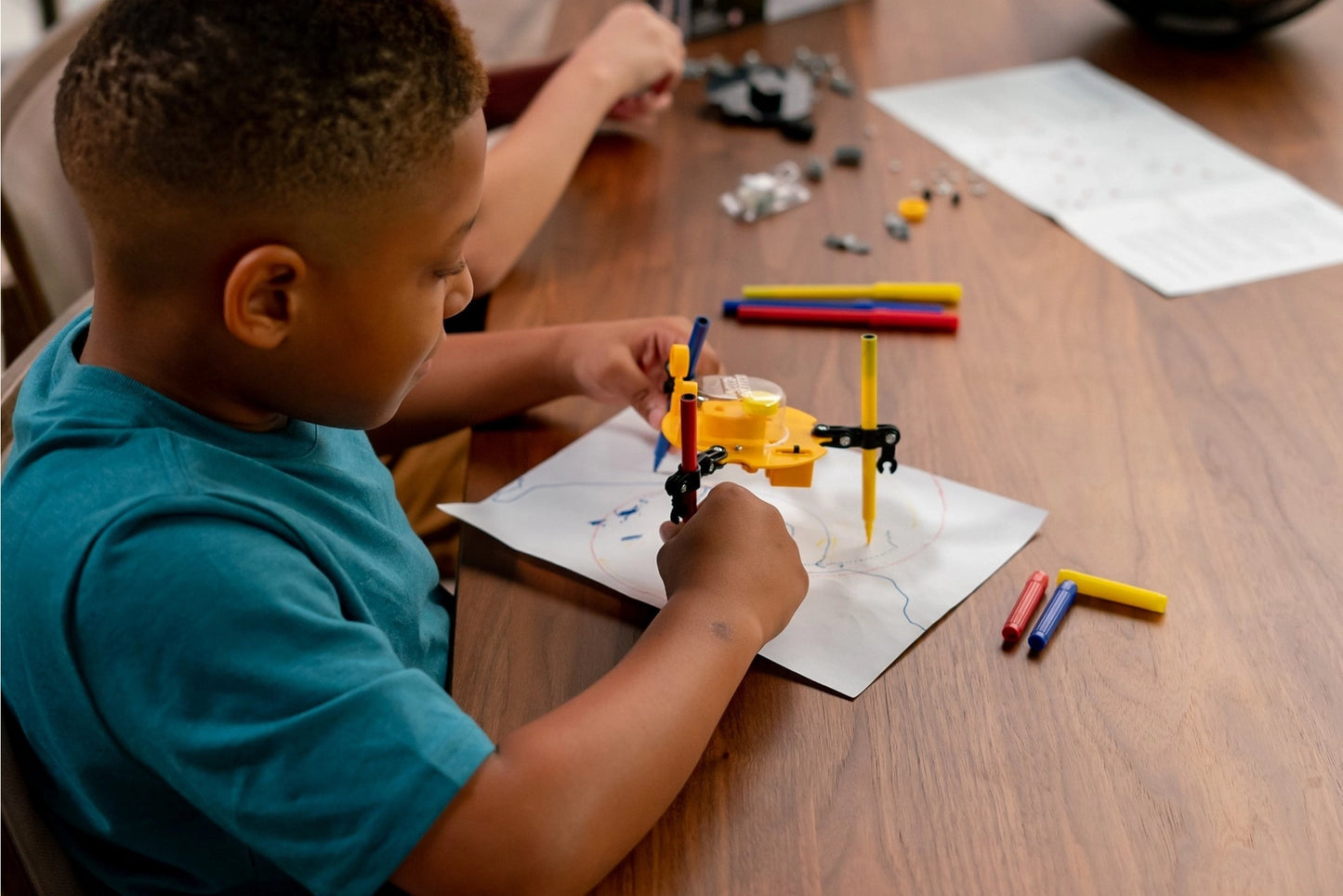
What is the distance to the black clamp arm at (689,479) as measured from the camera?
2.25ft

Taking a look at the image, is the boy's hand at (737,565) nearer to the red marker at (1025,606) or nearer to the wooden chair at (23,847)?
the red marker at (1025,606)

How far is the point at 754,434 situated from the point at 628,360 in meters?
0.16

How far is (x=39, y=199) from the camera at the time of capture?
982mm

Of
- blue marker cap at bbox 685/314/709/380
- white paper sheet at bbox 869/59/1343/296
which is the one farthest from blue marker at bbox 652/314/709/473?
white paper sheet at bbox 869/59/1343/296

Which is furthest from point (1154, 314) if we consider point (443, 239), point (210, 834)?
point (210, 834)

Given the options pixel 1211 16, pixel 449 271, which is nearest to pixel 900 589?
pixel 449 271

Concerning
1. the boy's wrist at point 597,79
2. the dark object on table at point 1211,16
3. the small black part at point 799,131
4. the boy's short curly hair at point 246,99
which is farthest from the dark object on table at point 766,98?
the boy's short curly hair at point 246,99

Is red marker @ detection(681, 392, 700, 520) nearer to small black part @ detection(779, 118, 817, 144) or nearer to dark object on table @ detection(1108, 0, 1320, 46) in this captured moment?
small black part @ detection(779, 118, 817, 144)

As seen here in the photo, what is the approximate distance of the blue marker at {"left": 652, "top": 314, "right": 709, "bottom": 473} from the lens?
0.78 meters

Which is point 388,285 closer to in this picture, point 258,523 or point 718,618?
point 258,523

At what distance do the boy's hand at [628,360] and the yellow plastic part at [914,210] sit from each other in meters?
0.33

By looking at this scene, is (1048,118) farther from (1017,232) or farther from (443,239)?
(443,239)

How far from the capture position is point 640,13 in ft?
4.33

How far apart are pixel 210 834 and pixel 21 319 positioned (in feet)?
2.31
